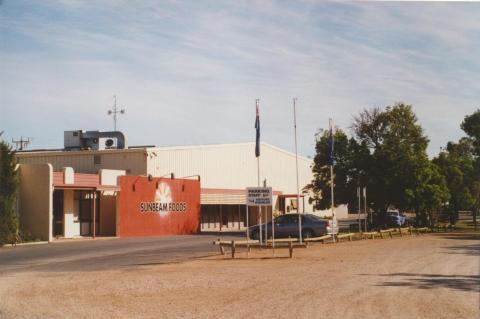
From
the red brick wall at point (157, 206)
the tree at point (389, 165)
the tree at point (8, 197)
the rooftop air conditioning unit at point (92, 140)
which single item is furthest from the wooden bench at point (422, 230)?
the rooftop air conditioning unit at point (92, 140)

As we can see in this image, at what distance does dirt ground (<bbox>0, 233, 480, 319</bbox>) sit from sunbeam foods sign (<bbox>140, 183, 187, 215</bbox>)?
18899mm

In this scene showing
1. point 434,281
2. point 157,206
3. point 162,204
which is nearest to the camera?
point 434,281

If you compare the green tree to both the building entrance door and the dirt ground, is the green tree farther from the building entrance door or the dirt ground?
the dirt ground

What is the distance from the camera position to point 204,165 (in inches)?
1848

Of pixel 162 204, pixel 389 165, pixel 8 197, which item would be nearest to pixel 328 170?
pixel 389 165

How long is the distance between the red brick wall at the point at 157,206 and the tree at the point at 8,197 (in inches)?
279

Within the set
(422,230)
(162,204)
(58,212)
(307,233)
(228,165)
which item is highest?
(228,165)

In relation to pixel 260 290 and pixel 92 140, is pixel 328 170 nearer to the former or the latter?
pixel 92 140

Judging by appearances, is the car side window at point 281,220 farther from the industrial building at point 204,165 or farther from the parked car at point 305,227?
the industrial building at point 204,165

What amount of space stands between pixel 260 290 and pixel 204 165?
3449 centimetres

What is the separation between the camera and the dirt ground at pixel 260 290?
10383 mm

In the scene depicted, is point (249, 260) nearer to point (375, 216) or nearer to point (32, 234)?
point (32, 234)

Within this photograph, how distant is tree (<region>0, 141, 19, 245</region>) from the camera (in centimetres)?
2831

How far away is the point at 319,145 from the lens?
135 feet
